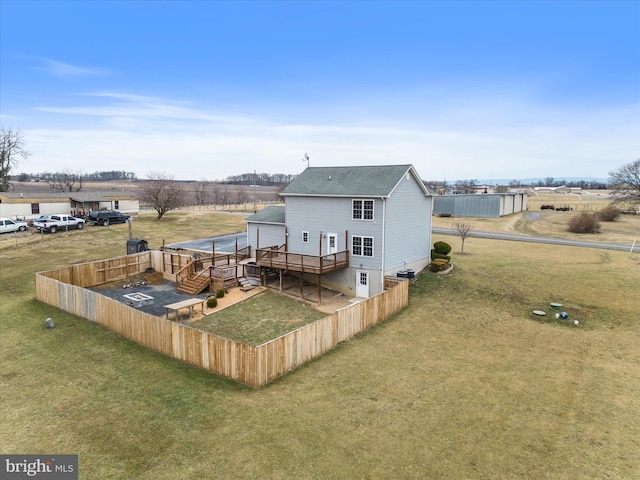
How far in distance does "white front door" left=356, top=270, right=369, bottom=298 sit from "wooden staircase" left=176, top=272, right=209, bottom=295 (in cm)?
981

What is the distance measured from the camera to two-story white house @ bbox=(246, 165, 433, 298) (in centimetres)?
2527

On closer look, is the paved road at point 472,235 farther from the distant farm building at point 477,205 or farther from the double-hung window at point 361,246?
the distant farm building at point 477,205

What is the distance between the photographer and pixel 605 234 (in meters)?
45.3

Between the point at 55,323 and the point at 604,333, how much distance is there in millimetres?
26017

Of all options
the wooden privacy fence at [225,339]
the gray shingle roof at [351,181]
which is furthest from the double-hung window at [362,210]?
the wooden privacy fence at [225,339]

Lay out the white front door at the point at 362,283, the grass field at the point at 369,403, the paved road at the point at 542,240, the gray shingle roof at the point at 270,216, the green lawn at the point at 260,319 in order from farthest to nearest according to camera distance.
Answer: the paved road at the point at 542,240
the gray shingle roof at the point at 270,216
the white front door at the point at 362,283
the green lawn at the point at 260,319
the grass field at the point at 369,403

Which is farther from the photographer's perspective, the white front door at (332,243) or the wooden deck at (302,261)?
the white front door at (332,243)

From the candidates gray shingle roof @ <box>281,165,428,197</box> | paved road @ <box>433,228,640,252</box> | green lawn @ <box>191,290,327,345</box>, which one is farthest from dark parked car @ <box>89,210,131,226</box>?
paved road @ <box>433,228,640,252</box>

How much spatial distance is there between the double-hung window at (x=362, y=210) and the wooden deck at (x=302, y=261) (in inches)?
97.3

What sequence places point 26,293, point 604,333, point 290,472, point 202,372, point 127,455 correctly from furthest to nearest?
point 26,293
point 604,333
point 202,372
point 127,455
point 290,472

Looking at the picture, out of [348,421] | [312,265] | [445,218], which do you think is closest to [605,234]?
[445,218]

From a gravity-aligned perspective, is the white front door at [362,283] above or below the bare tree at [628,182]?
below

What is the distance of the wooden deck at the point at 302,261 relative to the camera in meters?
25.1

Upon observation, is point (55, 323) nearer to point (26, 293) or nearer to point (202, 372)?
point (26, 293)
